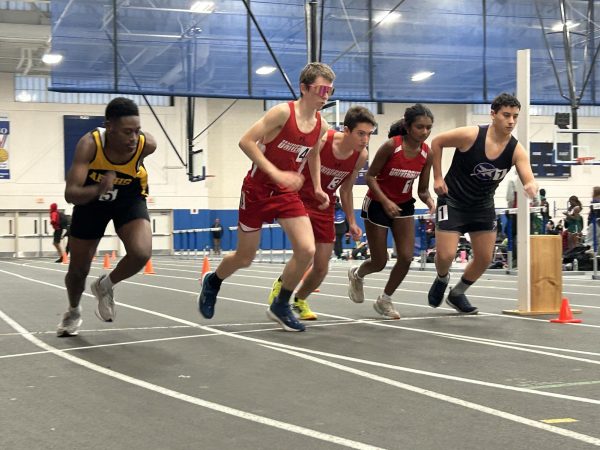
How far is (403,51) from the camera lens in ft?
70.9

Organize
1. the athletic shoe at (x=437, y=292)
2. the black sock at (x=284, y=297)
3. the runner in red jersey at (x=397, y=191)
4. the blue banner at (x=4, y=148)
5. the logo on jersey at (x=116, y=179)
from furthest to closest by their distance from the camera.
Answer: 1. the blue banner at (x=4, y=148)
2. the athletic shoe at (x=437, y=292)
3. the runner in red jersey at (x=397, y=191)
4. the black sock at (x=284, y=297)
5. the logo on jersey at (x=116, y=179)

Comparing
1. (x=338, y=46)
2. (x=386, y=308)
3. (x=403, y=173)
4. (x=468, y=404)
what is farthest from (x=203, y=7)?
(x=468, y=404)

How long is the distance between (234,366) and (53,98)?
32.6 m

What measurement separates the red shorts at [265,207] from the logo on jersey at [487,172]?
191cm

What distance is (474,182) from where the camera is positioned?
25.4ft

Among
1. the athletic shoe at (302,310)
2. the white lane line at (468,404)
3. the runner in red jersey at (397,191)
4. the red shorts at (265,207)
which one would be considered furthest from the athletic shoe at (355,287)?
the white lane line at (468,404)

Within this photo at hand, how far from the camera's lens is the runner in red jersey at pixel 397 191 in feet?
24.5

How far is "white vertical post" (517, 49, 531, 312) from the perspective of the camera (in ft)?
26.7

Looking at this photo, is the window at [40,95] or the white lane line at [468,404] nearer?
the white lane line at [468,404]

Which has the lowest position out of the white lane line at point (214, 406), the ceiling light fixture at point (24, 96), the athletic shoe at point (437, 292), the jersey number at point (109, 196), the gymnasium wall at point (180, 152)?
the white lane line at point (214, 406)

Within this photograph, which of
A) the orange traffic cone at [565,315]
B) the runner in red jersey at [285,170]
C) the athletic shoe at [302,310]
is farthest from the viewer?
the athletic shoe at [302,310]

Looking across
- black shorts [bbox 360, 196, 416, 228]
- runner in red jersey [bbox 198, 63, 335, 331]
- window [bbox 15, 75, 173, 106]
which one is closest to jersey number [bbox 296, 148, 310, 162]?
runner in red jersey [bbox 198, 63, 335, 331]

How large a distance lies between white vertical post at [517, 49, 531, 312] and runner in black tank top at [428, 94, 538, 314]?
→ 0.48 meters

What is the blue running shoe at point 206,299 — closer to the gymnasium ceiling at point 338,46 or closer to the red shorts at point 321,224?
the red shorts at point 321,224
